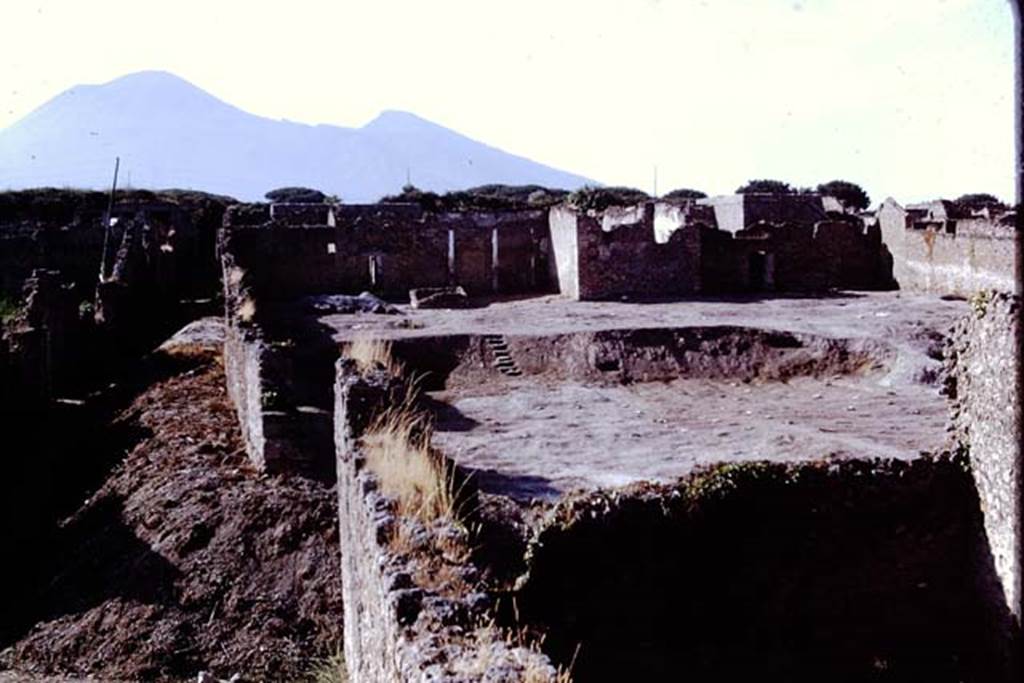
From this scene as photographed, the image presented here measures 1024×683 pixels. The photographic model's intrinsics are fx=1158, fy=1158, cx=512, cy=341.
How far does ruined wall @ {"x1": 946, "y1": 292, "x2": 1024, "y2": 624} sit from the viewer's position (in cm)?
966

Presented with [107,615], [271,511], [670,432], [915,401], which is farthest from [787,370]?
[107,615]

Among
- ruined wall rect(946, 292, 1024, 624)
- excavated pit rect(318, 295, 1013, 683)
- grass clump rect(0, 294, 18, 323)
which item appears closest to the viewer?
excavated pit rect(318, 295, 1013, 683)

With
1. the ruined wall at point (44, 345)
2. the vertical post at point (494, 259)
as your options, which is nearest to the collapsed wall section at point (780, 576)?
the ruined wall at point (44, 345)

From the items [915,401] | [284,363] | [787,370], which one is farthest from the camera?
[787,370]

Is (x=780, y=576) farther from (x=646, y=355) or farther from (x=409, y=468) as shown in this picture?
(x=646, y=355)

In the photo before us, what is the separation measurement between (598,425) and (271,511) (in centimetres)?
530

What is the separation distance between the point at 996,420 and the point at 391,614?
649 cm

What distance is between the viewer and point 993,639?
395 inches

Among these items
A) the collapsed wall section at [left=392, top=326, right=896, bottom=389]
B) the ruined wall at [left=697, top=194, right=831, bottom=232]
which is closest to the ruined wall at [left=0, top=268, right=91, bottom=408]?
the collapsed wall section at [left=392, top=326, right=896, bottom=389]

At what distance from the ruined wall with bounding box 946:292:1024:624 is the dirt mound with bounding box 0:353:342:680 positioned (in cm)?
592

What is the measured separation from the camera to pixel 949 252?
26.9m

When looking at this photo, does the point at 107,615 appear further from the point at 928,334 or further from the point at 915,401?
the point at 928,334

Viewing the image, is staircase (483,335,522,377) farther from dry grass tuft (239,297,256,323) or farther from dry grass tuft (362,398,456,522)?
dry grass tuft (362,398,456,522)

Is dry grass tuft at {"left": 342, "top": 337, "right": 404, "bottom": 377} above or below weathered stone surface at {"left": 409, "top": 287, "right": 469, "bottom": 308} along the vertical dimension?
below
